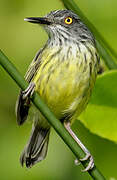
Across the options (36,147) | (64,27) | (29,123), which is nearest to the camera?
(64,27)

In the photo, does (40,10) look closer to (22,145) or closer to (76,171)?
(22,145)

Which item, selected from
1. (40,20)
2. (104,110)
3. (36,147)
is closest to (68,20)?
(40,20)

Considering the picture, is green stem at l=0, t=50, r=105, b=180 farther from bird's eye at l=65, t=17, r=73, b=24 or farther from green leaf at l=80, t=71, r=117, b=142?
bird's eye at l=65, t=17, r=73, b=24

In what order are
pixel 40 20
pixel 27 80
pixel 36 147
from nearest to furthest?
1. pixel 40 20
2. pixel 27 80
3. pixel 36 147

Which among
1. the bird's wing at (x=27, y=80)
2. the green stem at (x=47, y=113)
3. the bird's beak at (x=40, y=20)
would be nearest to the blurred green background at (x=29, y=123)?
the bird's wing at (x=27, y=80)

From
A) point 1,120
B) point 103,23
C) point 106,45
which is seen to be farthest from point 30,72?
point 106,45

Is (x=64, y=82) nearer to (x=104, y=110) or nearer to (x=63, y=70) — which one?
(x=63, y=70)

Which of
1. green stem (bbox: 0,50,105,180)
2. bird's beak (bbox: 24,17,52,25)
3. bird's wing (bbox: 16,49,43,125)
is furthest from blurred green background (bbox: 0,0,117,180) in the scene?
green stem (bbox: 0,50,105,180)
